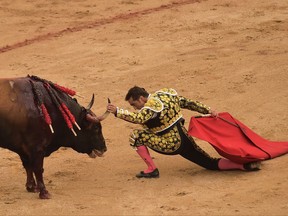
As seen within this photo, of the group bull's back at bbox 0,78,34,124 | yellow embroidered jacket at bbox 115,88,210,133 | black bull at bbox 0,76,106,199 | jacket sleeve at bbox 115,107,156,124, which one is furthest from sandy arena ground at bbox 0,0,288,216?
bull's back at bbox 0,78,34,124

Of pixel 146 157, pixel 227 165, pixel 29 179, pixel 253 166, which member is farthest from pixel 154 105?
pixel 29 179

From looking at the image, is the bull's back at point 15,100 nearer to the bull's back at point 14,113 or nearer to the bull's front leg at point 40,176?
the bull's back at point 14,113

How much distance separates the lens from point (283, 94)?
1101 centimetres

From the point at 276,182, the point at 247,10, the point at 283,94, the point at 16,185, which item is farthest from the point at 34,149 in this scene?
the point at 247,10

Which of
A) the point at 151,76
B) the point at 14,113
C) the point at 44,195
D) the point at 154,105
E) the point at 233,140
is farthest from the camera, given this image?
the point at 151,76

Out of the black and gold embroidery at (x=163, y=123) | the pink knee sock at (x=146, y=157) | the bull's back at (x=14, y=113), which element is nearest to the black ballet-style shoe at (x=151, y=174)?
the pink knee sock at (x=146, y=157)

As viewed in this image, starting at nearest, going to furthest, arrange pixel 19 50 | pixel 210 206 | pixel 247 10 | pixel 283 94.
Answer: pixel 210 206
pixel 283 94
pixel 19 50
pixel 247 10

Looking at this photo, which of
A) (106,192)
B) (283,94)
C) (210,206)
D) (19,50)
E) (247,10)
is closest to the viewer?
(210,206)

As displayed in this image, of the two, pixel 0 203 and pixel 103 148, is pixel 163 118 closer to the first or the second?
pixel 103 148

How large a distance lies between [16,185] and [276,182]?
2602 millimetres

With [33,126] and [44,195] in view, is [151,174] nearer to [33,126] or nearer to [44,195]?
[44,195]

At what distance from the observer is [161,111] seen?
836 cm

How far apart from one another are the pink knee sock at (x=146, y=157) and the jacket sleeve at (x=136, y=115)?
41 centimetres

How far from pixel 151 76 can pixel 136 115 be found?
399cm
